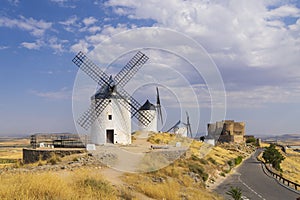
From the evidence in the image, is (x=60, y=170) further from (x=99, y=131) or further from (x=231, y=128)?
(x=231, y=128)

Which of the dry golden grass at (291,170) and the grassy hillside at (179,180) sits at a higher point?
the grassy hillside at (179,180)

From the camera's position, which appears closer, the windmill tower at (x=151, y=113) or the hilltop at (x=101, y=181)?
the hilltop at (x=101, y=181)

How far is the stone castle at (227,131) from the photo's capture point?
68.3m

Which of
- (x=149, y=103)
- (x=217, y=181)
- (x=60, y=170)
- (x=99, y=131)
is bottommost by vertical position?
(x=217, y=181)

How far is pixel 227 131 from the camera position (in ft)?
238

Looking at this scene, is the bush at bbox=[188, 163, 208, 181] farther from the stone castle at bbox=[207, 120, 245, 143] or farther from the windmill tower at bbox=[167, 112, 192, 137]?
the stone castle at bbox=[207, 120, 245, 143]

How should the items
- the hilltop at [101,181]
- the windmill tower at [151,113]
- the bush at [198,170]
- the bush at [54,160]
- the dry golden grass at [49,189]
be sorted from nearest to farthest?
the dry golden grass at [49,189] < the hilltop at [101,181] < the bush at [54,160] < the bush at [198,170] < the windmill tower at [151,113]

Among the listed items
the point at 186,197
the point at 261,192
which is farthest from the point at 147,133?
the point at 186,197

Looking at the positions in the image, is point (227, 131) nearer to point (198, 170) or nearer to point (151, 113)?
point (151, 113)

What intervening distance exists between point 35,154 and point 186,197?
13.1 metres

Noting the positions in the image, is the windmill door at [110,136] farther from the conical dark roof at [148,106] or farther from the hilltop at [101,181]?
the conical dark roof at [148,106]

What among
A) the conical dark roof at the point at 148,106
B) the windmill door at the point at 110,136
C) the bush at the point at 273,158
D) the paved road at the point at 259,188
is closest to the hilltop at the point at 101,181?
the paved road at the point at 259,188

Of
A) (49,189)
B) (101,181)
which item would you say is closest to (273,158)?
(101,181)

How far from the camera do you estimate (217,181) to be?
23.6 meters
